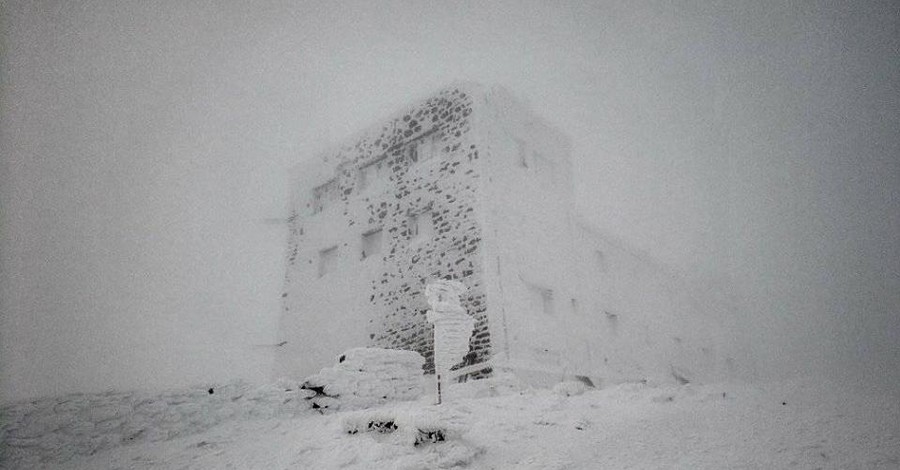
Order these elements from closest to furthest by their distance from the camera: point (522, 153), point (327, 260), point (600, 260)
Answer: point (522, 153), point (327, 260), point (600, 260)

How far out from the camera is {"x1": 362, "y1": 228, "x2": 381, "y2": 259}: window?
36.1ft

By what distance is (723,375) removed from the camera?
17.1 meters

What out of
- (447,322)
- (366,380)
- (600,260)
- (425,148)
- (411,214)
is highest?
(425,148)

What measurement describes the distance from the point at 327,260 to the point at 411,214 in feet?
8.38

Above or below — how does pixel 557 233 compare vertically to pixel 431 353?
above

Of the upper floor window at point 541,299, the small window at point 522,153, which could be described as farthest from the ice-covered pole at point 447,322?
the small window at point 522,153

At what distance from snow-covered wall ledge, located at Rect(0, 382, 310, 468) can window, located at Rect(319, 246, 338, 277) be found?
239 inches

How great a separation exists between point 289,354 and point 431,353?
3939 mm

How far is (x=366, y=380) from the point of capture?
6.29 metres

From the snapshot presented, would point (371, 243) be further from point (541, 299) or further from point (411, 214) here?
point (541, 299)

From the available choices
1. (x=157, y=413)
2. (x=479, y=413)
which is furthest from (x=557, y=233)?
(x=157, y=413)

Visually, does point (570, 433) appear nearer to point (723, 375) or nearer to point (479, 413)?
point (479, 413)

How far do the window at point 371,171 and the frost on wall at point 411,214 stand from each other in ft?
0.08

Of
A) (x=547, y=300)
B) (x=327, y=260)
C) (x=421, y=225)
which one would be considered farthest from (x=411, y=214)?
(x=547, y=300)
